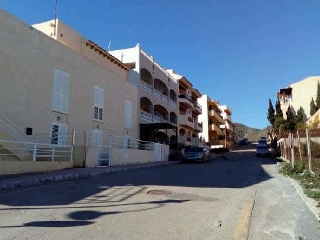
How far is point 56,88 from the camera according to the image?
72.7ft

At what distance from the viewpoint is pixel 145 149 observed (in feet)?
103

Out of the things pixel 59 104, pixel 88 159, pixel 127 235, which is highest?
pixel 59 104

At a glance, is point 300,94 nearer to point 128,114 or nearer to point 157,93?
point 157,93

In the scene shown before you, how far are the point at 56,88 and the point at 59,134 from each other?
292 centimetres

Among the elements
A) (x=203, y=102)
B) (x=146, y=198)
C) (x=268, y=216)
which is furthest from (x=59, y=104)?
(x=203, y=102)

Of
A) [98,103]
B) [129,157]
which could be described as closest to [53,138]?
[129,157]

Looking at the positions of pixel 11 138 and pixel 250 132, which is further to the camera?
pixel 250 132

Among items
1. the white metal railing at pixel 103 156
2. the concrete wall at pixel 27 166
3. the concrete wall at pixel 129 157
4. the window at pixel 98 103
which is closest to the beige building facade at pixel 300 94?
the concrete wall at pixel 129 157

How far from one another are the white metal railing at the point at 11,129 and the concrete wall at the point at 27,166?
2331 millimetres

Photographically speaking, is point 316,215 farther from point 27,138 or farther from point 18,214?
point 27,138

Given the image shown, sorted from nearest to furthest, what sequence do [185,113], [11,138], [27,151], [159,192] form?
[159,192], [11,138], [27,151], [185,113]

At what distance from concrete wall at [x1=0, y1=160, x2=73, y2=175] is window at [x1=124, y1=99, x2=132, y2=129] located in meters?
14.3

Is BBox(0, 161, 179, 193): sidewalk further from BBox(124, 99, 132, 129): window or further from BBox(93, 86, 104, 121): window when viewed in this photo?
BBox(124, 99, 132, 129): window

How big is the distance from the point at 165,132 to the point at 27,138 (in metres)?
27.2
